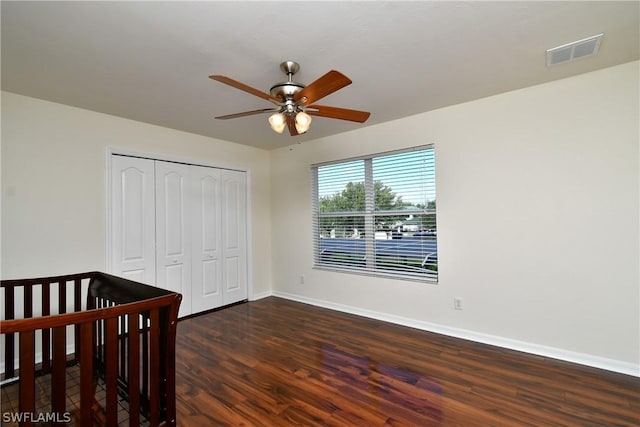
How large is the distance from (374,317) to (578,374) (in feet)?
6.60

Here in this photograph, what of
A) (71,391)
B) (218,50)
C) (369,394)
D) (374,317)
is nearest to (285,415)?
(369,394)

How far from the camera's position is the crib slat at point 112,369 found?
156 centimetres

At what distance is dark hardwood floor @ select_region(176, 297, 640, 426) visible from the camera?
6.48 feet

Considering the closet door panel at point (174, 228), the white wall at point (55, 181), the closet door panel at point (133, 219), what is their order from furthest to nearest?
the closet door panel at point (174, 228) < the closet door panel at point (133, 219) < the white wall at point (55, 181)

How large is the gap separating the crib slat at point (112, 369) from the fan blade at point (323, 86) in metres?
1.70

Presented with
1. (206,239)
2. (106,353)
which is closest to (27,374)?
(106,353)

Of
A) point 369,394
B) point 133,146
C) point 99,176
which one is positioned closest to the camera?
point 369,394

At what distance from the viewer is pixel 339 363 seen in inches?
106

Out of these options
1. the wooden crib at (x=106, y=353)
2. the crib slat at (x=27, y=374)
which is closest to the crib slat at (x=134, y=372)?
the wooden crib at (x=106, y=353)

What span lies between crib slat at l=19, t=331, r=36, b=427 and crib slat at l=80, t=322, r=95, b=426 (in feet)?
0.57

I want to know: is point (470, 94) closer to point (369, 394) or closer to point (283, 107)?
point (283, 107)

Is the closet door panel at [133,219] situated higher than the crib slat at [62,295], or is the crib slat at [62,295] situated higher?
the closet door panel at [133,219]

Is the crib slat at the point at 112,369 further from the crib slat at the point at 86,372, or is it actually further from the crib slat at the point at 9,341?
the crib slat at the point at 9,341

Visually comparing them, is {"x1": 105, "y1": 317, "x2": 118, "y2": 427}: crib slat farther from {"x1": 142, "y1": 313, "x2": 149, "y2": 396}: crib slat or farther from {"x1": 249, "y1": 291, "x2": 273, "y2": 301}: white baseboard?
{"x1": 249, "y1": 291, "x2": 273, "y2": 301}: white baseboard
